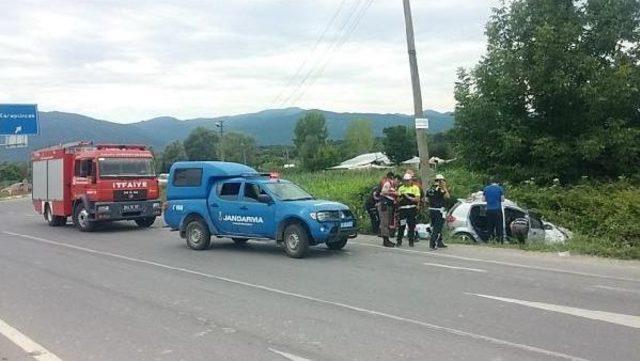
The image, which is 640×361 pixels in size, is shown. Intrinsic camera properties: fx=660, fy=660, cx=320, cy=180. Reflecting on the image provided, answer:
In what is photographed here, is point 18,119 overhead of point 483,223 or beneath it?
overhead

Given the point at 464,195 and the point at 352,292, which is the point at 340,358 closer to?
the point at 352,292

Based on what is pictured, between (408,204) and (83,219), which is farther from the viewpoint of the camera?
(83,219)

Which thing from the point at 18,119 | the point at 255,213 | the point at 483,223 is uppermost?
the point at 18,119

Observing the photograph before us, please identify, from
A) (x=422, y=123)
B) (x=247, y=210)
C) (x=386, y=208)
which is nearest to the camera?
(x=247, y=210)

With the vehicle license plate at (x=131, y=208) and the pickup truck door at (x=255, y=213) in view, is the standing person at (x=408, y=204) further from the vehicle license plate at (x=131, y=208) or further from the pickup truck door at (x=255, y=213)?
the vehicle license plate at (x=131, y=208)

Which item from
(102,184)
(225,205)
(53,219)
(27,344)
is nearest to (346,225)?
(225,205)

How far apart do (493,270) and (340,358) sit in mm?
6050

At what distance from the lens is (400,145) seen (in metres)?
107

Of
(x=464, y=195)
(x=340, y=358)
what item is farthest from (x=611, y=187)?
(x=340, y=358)

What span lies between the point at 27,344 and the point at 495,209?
10.9m

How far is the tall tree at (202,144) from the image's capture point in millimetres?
83438

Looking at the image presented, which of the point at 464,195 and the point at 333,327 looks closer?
the point at 333,327

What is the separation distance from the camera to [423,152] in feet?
61.9

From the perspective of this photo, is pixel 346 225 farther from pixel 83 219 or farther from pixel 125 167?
pixel 83 219
